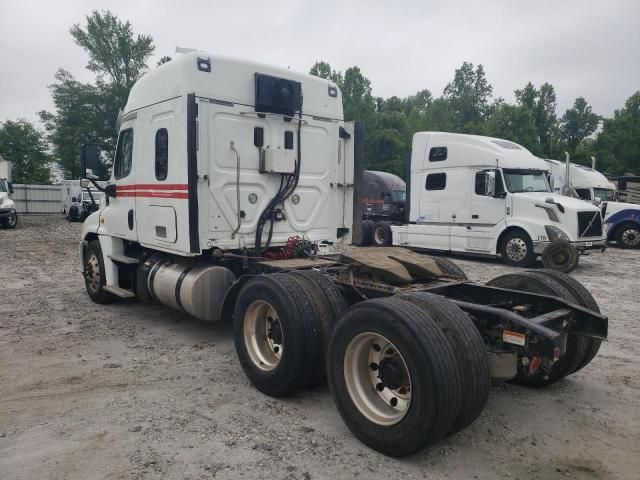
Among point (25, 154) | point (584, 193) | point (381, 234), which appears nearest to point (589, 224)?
point (381, 234)

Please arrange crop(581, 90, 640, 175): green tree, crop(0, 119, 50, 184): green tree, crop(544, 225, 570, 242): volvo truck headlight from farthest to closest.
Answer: crop(0, 119, 50, 184): green tree → crop(581, 90, 640, 175): green tree → crop(544, 225, 570, 242): volvo truck headlight

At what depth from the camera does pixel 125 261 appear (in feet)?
23.4

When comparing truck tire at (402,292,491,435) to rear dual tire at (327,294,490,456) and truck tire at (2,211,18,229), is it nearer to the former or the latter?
rear dual tire at (327,294,490,456)

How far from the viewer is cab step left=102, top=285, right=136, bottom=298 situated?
23.3ft

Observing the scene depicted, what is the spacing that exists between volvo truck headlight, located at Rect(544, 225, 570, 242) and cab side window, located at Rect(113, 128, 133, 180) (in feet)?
31.4

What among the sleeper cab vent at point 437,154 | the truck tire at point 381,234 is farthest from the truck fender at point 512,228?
the truck tire at point 381,234

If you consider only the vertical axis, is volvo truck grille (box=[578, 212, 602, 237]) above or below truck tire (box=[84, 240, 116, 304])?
above

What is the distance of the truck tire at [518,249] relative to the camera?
1258 cm

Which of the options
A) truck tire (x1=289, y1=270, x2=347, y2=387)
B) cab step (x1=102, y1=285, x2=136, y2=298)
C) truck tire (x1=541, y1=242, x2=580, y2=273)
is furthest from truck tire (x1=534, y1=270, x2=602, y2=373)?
truck tire (x1=541, y1=242, x2=580, y2=273)

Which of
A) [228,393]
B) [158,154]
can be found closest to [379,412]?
[228,393]

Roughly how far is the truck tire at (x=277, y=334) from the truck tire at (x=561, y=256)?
920 cm

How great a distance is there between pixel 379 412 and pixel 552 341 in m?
1.28

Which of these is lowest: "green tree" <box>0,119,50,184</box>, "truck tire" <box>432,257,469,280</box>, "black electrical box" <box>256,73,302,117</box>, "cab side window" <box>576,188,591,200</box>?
"truck tire" <box>432,257,469,280</box>

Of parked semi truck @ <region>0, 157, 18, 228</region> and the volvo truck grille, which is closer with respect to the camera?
the volvo truck grille
